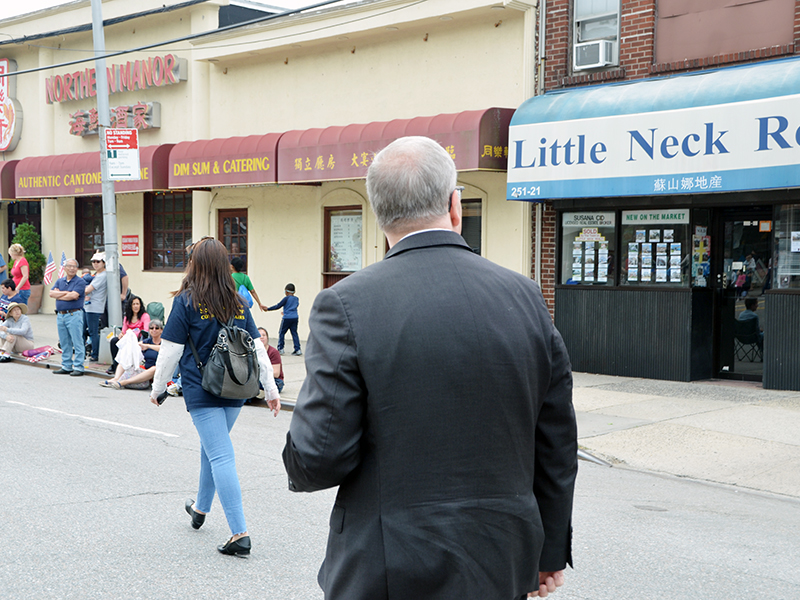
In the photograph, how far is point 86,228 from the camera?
22.7 m

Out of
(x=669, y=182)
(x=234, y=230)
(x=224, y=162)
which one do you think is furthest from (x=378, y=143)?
(x=234, y=230)

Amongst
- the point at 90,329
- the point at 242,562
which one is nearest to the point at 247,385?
the point at 242,562

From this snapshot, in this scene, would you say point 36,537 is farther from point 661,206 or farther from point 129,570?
point 661,206

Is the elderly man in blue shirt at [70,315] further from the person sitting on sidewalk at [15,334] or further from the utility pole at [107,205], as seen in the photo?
the person sitting on sidewalk at [15,334]

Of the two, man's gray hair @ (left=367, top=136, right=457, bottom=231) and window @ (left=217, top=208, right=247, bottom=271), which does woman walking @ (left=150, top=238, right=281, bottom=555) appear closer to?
man's gray hair @ (left=367, top=136, right=457, bottom=231)

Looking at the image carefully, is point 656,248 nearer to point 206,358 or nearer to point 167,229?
point 206,358

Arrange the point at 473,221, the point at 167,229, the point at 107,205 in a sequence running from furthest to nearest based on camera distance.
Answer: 1. the point at 167,229
2. the point at 473,221
3. the point at 107,205

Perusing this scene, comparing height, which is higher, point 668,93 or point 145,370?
point 668,93

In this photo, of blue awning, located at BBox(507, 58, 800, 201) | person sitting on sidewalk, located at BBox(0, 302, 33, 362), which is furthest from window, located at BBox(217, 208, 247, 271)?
blue awning, located at BBox(507, 58, 800, 201)

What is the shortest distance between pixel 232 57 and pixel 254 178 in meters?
3.28

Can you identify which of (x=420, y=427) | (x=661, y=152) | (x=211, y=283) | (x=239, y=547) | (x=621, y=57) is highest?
(x=621, y=57)

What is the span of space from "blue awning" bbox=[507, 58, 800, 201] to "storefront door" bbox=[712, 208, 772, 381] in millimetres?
1528

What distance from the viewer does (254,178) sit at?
16.5 meters

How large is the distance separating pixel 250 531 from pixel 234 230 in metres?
13.8
